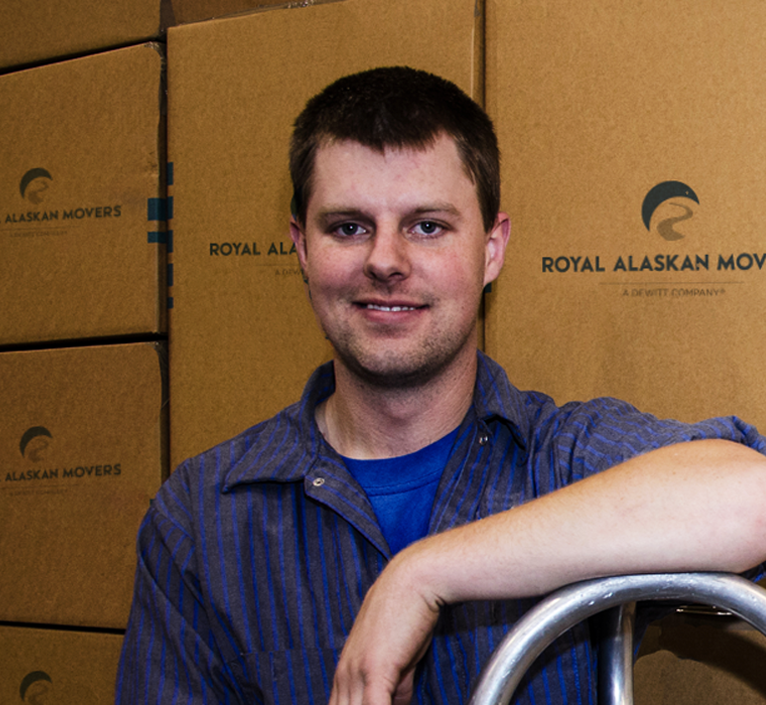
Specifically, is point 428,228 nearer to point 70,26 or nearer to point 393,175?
point 393,175

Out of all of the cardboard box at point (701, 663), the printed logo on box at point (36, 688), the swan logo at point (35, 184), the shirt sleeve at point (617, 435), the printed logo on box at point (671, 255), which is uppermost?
the swan logo at point (35, 184)

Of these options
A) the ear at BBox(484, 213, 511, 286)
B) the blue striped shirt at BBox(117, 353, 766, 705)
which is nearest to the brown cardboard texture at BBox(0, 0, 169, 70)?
the ear at BBox(484, 213, 511, 286)

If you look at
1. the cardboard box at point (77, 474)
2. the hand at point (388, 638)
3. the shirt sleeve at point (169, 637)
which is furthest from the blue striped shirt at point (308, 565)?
the cardboard box at point (77, 474)

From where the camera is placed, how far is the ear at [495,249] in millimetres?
975

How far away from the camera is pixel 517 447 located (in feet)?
2.95

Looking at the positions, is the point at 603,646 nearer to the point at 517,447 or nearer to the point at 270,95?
the point at 517,447

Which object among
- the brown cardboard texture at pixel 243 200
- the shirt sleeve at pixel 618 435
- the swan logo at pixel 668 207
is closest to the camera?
the shirt sleeve at pixel 618 435

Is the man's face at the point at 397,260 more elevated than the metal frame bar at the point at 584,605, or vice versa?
the man's face at the point at 397,260

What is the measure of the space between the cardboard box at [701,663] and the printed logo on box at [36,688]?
89 centimetres

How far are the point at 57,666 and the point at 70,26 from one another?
1020mm

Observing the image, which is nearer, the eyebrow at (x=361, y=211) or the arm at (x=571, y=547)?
the arm at (x=571, y=547)

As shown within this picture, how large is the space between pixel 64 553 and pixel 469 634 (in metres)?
0.76

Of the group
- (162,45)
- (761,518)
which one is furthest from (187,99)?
(761,518)

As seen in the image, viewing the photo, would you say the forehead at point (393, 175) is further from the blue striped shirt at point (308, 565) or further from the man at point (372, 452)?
the blue striped shirt at point (308, 565)
